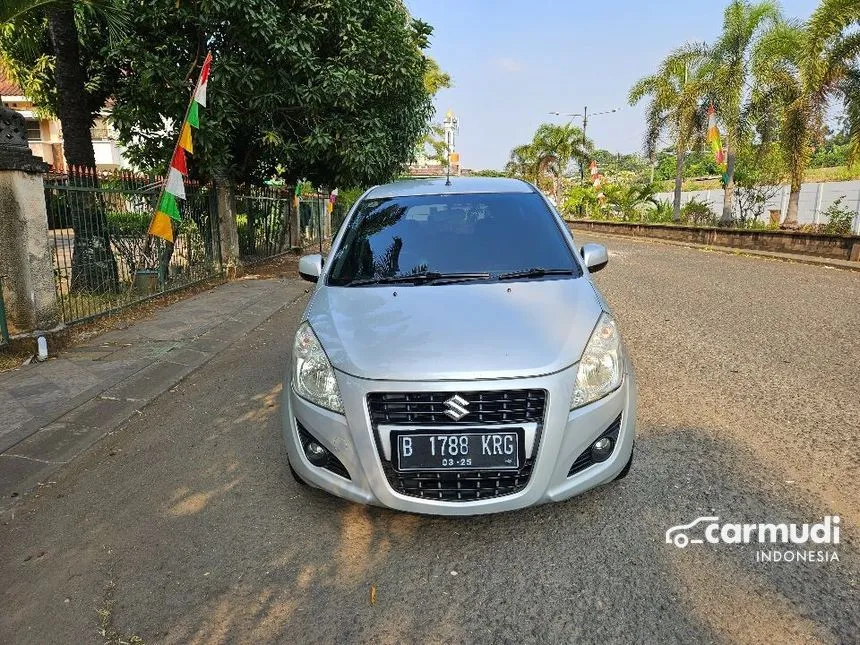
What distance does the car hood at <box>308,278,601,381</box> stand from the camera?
2.43 m

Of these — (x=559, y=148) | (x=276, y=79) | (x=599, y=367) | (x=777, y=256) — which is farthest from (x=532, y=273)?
(x=559, y=148)

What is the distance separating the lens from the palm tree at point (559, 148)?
38750mm

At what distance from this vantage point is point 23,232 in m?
5.64

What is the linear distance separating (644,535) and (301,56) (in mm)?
8772

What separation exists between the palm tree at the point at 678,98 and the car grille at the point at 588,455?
2319cm

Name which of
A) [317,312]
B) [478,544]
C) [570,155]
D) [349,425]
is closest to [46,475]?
[317,312]

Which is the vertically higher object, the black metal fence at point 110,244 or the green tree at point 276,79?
the green tree at point 276,79

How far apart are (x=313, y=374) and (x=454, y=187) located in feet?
6.69

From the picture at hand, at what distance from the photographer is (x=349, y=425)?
2.48m

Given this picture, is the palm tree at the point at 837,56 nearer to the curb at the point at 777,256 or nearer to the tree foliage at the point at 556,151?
the curb at the point at 777,256

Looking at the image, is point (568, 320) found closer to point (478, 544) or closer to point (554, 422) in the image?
point (554, 422)
